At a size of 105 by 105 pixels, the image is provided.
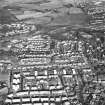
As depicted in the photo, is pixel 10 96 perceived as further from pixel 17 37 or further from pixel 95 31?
pixel 95 31

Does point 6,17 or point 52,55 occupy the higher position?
point 6,17

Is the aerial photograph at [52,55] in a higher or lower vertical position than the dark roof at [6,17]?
lower

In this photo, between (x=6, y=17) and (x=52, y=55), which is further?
(x=6, y=17)

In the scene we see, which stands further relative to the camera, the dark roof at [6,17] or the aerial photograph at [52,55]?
the dark roof at [6,17]

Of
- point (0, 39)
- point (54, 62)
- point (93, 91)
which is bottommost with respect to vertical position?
point (93, 91)

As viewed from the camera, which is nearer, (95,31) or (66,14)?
(95,31)

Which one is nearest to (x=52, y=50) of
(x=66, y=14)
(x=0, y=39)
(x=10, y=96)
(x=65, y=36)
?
(x=65, y=36)

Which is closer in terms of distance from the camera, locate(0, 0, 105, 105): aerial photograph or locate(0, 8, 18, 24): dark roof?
locate(0, 0, 105, 105): aerial photograph

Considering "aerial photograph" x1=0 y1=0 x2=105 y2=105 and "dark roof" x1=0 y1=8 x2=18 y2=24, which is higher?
"dark roof" x1=0 y1=8 x2=18 y2=24
